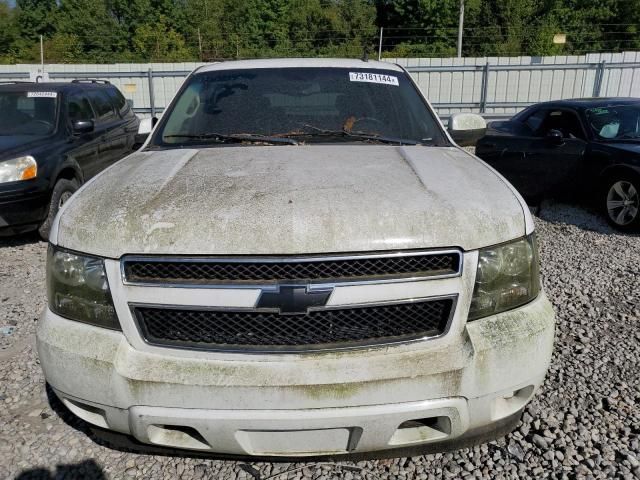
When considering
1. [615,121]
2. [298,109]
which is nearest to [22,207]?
[298,109]

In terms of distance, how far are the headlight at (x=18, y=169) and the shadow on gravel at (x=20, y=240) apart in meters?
0.90

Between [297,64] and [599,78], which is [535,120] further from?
[599,78]

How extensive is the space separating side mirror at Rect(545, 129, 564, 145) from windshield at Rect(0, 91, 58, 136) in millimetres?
6118

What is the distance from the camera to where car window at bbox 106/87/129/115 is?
26.2ft

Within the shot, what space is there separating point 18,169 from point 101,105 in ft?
8.25

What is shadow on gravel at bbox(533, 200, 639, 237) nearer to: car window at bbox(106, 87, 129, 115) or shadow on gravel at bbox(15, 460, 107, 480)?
shadow on gravel at bbox(15, 460, 107, 480)

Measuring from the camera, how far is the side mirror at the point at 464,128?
359cm

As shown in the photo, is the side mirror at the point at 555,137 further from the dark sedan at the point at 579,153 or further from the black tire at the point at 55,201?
the black tire at the point at 55,201

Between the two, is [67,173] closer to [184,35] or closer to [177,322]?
[177,322]

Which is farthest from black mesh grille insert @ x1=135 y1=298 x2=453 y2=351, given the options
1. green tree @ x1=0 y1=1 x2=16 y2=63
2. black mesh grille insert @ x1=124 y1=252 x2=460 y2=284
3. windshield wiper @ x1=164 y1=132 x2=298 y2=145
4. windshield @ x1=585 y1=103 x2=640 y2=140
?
green tree @ x1=0 y1=1 x2=16 y2=63

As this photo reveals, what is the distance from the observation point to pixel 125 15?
52656mm

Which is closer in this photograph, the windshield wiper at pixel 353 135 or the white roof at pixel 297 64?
the windshield wiper at pixel 353 135

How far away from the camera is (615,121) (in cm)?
662

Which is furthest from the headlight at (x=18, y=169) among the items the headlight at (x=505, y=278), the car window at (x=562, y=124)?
the car window at (x=562, y=124)
